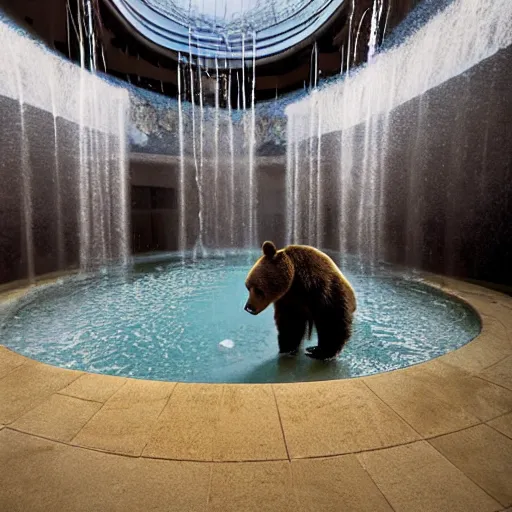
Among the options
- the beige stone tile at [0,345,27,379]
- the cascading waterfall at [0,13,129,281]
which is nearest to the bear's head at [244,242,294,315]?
the beige stone tile at [0,345,27,379]

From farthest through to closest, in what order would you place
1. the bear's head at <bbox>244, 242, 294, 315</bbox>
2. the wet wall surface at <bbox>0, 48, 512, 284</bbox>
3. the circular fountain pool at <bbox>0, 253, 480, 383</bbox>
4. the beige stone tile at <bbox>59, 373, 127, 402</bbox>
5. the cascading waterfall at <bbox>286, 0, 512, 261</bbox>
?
1. the cascading waterfall at <bbox>286, 0, 512, 261</bbox>
2. the wet wall surface at <bbox>0, 48, 512, 284</bbox>
3. the circular fountain pool at <bbox>0, 253, 480, 383</bbox>
4. the bear's head at <bbox>244, 242, 294, 315</bbox>
5. the beige stone tile at <bbox>59, 373, 127, 402</bbox>

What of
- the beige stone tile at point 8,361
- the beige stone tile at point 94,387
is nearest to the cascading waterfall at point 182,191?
the beige stone tile at point 8,361

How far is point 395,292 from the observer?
6492 millimetres

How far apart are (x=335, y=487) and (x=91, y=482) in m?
1.18

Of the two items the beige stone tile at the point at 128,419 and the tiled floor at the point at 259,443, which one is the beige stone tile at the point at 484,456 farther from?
the beige stone tile at the point at 128,419

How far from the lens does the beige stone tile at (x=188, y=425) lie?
5.78 ft

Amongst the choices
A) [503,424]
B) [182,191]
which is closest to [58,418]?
[503,424]

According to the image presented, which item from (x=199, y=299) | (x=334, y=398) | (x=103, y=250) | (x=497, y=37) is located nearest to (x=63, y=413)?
(x=334, y=398)

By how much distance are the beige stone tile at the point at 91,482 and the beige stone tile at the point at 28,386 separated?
424 mm

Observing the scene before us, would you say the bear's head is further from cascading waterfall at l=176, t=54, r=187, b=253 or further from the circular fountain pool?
cascading waterfall at l=176, t=54, r=187, b=253

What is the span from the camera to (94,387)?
247 centimetres

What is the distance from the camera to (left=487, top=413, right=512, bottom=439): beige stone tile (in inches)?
76.4

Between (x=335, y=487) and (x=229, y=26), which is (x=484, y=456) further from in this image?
(x=229, y=26)

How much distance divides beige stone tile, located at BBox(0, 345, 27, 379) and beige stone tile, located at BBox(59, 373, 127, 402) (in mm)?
755
